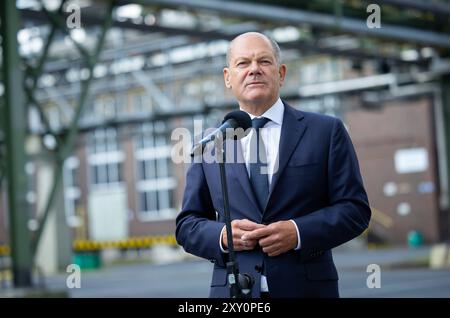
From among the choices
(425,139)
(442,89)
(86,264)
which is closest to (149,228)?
(86,264)

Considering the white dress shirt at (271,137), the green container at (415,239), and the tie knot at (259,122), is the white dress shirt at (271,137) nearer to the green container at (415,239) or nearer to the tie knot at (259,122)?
the tie knot at (259,122)

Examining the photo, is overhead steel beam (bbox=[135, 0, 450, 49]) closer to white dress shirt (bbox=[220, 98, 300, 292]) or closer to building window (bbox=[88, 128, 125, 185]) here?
white dress shirt (bbox=[220, 98, 300, 292])

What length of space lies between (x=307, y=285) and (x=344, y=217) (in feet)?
0.95

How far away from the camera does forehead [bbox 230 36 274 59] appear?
3973mm

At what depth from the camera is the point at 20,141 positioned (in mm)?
14414

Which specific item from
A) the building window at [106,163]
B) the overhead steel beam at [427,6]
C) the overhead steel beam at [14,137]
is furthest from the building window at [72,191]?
the overhead steel beam at [14,137]

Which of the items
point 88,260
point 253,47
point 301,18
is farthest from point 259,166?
point 88,260

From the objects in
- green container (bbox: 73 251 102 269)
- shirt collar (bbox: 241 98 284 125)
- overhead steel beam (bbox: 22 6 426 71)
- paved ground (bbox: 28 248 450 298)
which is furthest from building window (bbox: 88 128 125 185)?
shirt collar (bbox: 241 98 284 125)

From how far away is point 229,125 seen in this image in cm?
388

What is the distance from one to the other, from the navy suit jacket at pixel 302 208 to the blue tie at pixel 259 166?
1.3 inches

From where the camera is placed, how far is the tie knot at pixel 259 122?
13.2 feet

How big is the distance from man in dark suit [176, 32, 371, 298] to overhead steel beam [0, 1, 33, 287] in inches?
417

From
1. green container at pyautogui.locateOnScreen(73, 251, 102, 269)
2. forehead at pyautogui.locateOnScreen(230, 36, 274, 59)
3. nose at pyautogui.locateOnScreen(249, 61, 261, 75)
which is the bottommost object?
green container at pyautogui.locateOnScreen(73, 251, 102, 269)

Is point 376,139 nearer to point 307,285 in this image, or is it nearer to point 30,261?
point 30,261
